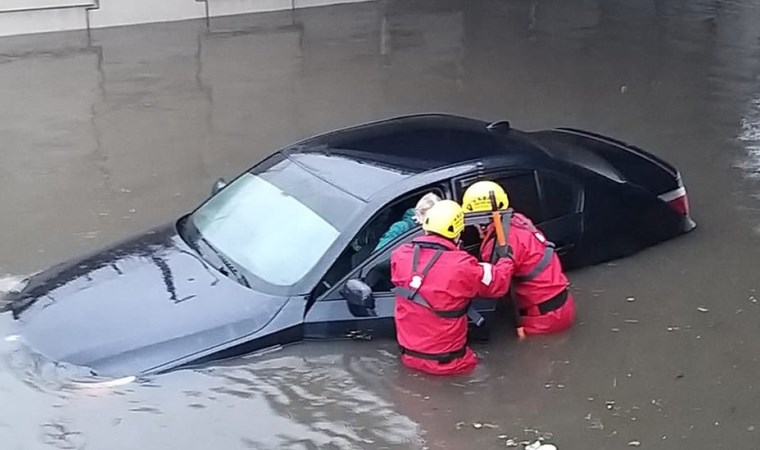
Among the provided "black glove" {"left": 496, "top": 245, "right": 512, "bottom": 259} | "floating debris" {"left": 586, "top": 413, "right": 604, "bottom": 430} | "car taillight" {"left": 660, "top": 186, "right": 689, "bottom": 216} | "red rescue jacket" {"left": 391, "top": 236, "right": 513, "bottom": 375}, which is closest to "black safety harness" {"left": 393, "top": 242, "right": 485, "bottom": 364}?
"red rescue jacket" {"left": 391, "top": 236, "right": 513, "bottom": 375}

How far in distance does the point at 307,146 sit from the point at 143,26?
11718 millimetres

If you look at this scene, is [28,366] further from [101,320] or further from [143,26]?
[143,26]

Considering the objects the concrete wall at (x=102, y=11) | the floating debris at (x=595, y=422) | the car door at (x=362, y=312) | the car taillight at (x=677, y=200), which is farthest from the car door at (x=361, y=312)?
the concrete wall at (x=102, y=11)

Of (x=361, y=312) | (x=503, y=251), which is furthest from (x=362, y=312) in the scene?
(x=503, y=251)

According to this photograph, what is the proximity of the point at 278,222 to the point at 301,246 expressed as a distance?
295 mm

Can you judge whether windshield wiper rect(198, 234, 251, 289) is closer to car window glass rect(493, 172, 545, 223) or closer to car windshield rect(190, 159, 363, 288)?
car windshield rect(190, 159, 363, 288)

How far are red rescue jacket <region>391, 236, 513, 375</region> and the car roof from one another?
0.61 m

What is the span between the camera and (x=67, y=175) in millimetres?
10367

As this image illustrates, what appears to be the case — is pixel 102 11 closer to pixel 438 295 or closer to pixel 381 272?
pixel 381 272

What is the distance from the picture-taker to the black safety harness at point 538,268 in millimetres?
6316

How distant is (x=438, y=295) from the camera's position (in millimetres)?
5961

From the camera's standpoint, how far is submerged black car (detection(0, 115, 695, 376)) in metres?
5.97

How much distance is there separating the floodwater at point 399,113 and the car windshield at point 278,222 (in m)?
0.55

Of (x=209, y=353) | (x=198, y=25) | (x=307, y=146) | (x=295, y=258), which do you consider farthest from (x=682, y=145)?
(x=198, y=25)
